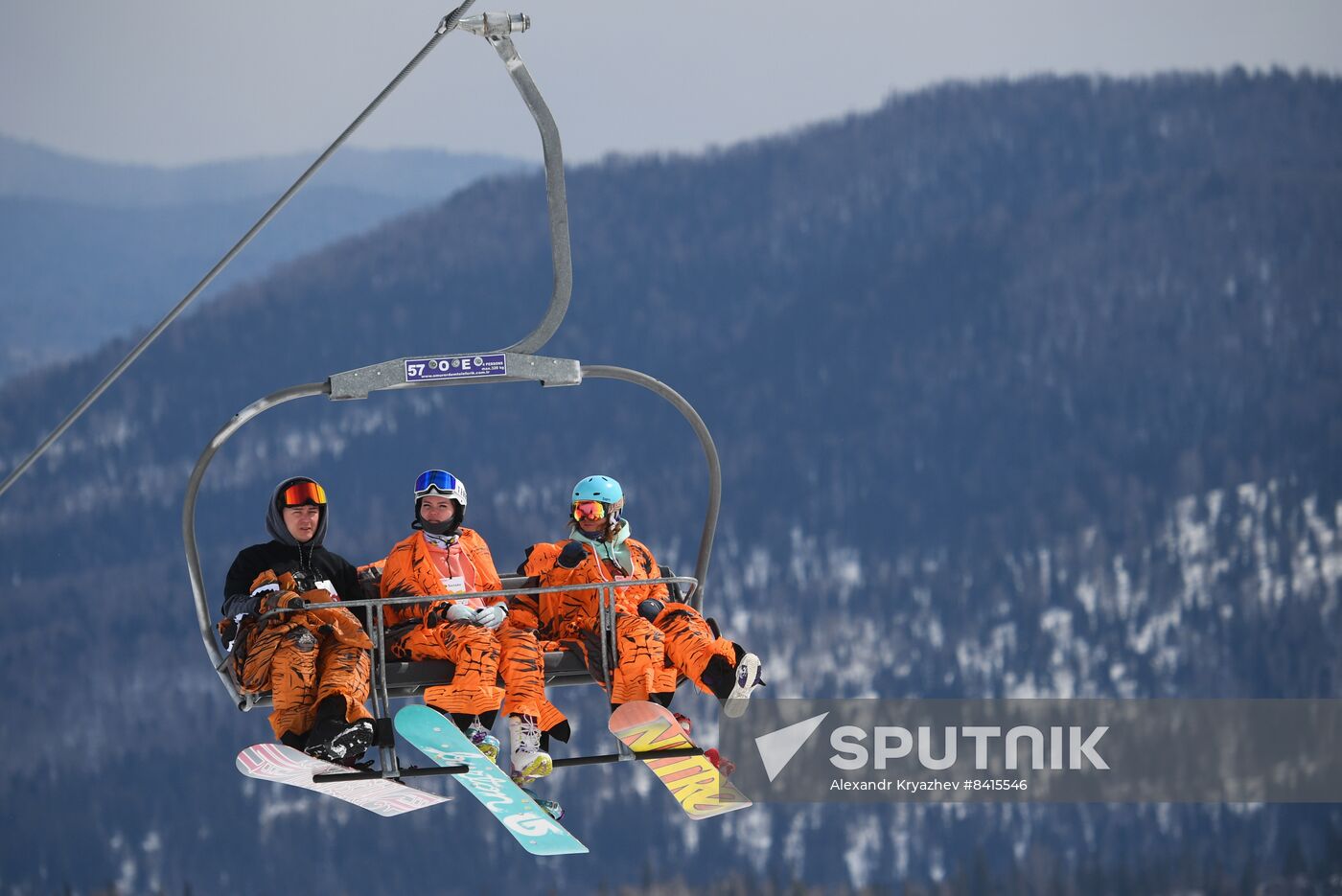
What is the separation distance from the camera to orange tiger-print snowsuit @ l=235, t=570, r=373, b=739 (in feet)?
33.1

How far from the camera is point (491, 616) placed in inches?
414

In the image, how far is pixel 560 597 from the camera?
11.0 m

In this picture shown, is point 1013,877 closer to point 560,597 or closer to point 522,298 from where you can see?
point 522,298

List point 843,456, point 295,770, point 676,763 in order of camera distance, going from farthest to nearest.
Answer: point 843,456, point 676,763, point 295,770

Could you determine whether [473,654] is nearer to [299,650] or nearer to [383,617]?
[383,617]

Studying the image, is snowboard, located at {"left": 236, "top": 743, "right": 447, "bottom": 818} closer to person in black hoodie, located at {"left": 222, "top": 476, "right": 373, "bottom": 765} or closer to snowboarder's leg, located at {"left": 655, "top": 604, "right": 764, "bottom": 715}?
person in black hoodie, located at {"left": 222, "top": 476, "right": 373, "bottom": 765}

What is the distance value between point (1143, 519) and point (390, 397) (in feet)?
155

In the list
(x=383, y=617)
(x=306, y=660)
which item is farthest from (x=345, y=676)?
(x=383, y=617)

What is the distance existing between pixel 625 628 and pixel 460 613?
2.43ft

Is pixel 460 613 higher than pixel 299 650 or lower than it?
higher

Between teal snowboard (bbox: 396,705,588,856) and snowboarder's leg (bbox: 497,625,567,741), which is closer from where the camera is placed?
teal snowboard (bbox: 396,705,588,856)

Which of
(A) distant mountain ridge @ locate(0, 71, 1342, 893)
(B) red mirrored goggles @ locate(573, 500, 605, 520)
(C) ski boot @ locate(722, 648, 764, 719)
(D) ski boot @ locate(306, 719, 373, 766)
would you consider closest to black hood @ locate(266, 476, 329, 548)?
(D) ski boot @ locate(306, 719, 373, 766)

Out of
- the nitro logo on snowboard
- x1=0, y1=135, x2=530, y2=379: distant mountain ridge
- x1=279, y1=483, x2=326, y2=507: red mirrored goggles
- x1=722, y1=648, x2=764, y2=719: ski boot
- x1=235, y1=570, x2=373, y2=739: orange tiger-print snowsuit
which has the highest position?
x1=0, y1=135, x2=530, y2=379: distant mountain ridge

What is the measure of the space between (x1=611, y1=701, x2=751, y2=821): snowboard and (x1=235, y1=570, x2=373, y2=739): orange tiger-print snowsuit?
1.13 meters
